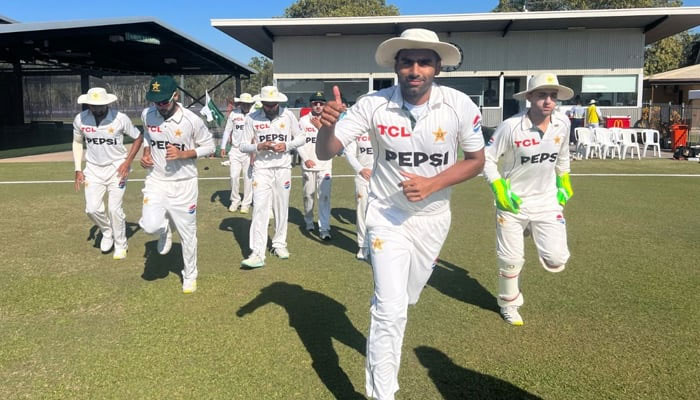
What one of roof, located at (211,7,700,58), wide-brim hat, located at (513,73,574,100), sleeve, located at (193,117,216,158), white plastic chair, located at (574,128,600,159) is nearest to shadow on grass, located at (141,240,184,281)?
sleeve, located at (193,117,216,158)

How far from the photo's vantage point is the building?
2650 cm

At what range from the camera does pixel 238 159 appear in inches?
453

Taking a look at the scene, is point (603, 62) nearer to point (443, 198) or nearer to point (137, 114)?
point (443, 198)

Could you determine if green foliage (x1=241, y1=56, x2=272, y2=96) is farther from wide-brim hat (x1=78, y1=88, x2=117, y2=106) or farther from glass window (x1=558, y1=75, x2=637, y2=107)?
wide-brim hat (x1=78, y1=88, x2=117, y2=106)

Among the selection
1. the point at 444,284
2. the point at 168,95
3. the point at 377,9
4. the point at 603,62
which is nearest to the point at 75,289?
the point at 168,95

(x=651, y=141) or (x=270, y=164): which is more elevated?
(x=651, y=141)

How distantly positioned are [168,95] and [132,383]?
10.2ft

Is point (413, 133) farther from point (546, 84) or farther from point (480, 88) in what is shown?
point (480, 88)

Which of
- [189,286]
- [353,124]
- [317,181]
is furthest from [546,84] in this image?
[317,181]

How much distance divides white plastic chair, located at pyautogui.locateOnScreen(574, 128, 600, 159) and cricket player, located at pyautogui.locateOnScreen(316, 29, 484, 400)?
1831 cm

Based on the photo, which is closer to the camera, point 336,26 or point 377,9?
point 336,26

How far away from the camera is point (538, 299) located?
5.71 m

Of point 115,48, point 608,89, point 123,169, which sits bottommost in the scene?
point 123,169

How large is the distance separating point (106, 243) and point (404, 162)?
5718 mm
